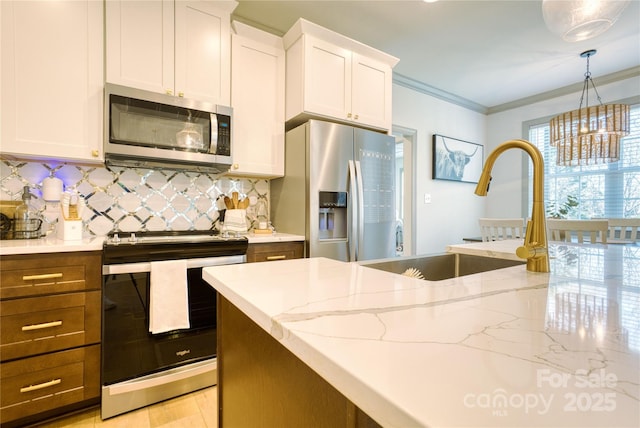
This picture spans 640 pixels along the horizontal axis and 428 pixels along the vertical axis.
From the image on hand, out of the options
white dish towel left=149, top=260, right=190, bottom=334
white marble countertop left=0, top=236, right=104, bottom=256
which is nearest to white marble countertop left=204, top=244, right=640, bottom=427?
white dish towel left=149, top=260, right=190, bottom=334

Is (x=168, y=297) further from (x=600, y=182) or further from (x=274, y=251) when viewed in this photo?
(x=600, y=182)

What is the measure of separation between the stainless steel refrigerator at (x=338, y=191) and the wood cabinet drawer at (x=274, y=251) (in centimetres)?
8

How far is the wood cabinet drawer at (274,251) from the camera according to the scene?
212cm

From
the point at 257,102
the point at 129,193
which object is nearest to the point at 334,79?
the point at 257,102

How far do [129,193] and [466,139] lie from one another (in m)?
4.13

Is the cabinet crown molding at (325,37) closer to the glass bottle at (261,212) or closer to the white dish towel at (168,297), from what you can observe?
the glass bottle at (261,212)

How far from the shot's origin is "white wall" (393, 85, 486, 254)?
369cm

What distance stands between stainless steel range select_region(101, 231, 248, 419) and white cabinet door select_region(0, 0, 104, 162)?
0.67 m

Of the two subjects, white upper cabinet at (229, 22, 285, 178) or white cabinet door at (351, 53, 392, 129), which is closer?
white upper cabinet at (229, 22, 285, 178)

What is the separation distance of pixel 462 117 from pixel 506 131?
714mm

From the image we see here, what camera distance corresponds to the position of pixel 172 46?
203 centimetres

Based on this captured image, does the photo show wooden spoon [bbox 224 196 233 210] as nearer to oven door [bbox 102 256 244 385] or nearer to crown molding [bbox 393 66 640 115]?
oven door [bbox 102 256 244 385]

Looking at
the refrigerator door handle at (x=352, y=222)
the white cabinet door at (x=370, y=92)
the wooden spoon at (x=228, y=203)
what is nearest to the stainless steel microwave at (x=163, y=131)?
the wooden spoon at (x=228, y=203)

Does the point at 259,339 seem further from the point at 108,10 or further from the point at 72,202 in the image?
the point at 108,10
